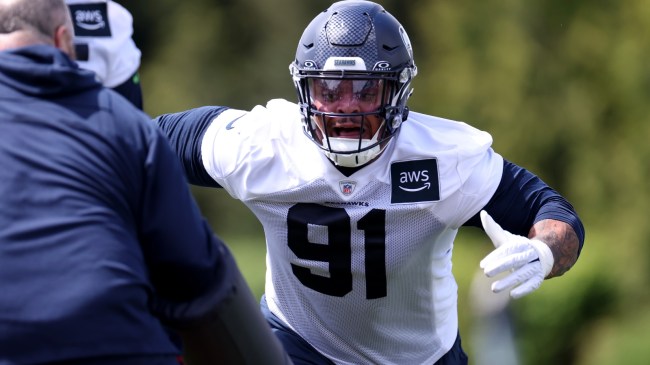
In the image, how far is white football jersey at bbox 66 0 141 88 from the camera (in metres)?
3.17

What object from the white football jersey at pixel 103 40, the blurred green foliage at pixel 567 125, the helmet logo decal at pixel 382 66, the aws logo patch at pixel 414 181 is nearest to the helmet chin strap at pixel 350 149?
the aws logo patch at pixel 414 181

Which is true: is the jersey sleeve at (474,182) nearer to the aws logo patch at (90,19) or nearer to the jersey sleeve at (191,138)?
the jersey sleeve at (191,138)

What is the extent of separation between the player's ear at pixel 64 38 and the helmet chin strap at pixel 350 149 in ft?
4.21

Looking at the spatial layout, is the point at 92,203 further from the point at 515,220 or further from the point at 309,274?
the point at 515,220

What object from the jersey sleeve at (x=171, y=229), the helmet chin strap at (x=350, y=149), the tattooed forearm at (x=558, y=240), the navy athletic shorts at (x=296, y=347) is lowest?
the navy athletic shorts at (x=296, y=347)

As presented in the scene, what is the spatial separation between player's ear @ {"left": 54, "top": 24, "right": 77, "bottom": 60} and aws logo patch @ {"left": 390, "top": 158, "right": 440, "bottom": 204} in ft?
4.82

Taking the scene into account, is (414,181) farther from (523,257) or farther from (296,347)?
(296,347)

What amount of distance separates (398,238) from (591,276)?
13.8 ft

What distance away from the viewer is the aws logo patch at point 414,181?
→ 3.99m

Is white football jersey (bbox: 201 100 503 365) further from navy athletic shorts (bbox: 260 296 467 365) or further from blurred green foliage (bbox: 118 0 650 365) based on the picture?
blurred green foliage (bbox: 118 0 650 365)

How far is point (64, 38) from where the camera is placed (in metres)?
2.81

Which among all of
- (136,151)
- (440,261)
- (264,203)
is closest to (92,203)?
(136,151)

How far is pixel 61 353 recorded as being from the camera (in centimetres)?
258

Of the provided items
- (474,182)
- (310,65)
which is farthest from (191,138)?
(474,182)
